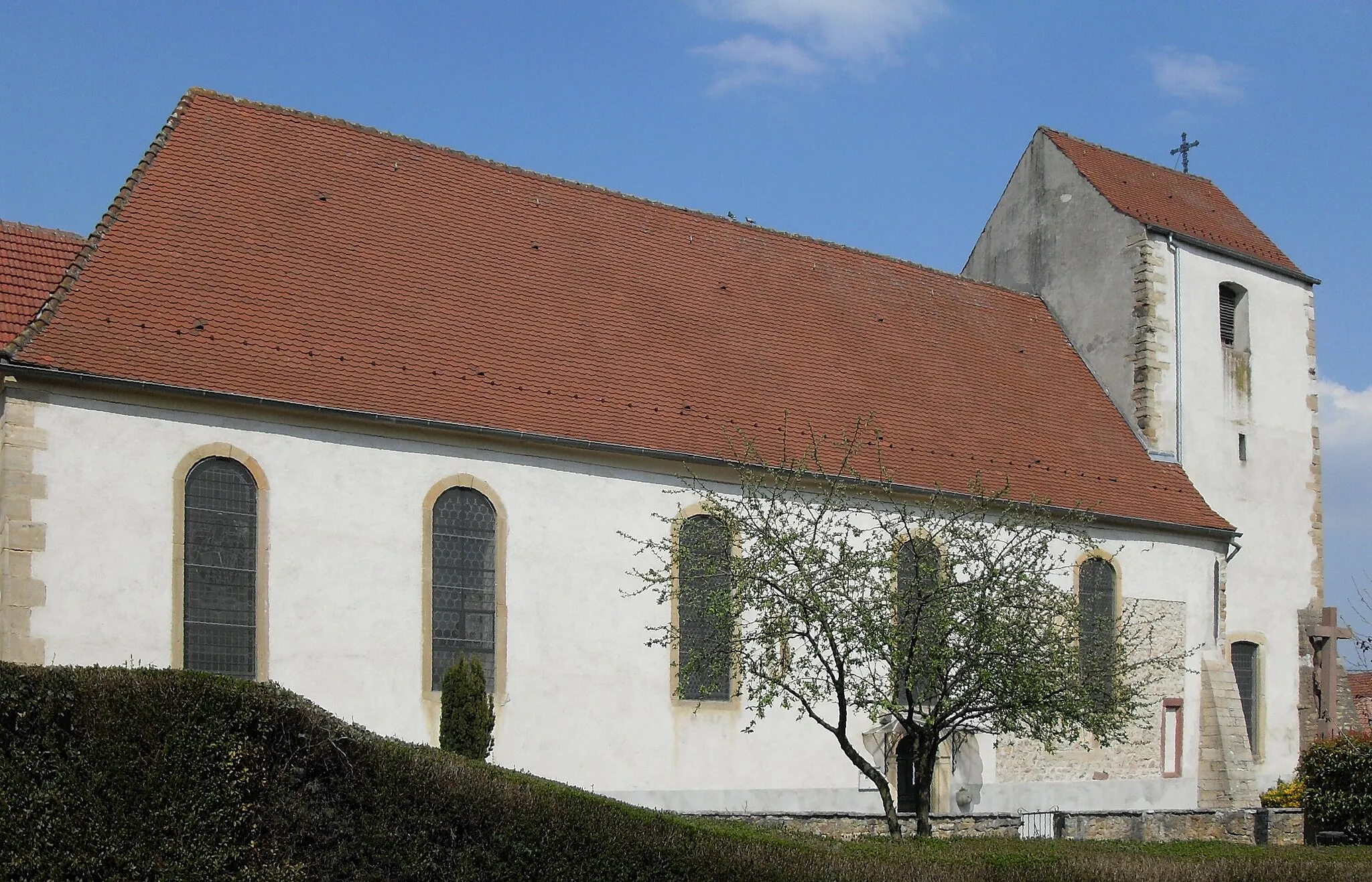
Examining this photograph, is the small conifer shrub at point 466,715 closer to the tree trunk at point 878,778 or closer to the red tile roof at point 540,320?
the red tile roof at point 540,320

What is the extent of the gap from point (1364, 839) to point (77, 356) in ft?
50.3

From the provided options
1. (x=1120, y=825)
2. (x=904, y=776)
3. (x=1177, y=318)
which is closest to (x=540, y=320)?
(x=904, y=776)

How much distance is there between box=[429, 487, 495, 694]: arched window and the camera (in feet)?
58.5

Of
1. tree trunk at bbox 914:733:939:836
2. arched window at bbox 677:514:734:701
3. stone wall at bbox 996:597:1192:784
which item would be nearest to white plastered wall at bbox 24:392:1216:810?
arched window at bbox 677:514:734:701

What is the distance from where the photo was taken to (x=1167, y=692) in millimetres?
24406

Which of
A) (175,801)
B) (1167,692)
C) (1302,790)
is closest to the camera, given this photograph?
(175,801)

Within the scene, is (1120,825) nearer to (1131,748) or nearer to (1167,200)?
(1131,748)

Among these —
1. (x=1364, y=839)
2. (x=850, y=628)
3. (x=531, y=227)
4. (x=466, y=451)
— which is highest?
(x=531, y=227)

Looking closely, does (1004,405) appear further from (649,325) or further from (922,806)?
(922,806)

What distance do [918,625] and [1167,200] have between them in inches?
642

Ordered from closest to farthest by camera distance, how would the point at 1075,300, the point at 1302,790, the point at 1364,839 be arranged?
the point at 1364,839
the point at 1302,790
the point at 1075,300

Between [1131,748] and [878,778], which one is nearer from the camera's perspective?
[878,778]

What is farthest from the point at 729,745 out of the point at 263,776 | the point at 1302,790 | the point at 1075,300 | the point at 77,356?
the point at 1075,300

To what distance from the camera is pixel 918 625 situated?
15266mm
